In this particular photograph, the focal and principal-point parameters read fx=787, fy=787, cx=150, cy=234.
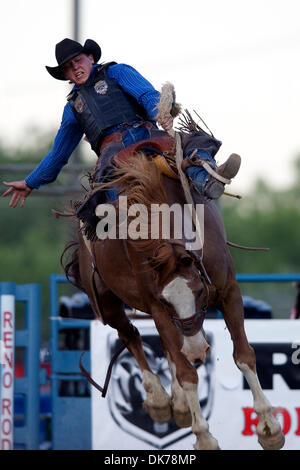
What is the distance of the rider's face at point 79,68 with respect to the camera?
493cm

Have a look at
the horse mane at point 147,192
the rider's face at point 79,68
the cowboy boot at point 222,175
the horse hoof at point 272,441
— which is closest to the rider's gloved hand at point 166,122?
the horse mane at point 147,192

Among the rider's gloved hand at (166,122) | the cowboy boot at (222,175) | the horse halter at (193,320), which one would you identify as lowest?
the horse halter at (193,320)

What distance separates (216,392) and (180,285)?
2756mm

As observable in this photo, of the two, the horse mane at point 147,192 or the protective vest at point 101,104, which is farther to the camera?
the protective vest at point 101,104

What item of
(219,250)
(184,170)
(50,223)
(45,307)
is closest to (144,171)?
(184,170)

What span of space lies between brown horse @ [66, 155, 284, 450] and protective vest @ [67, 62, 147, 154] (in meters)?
0.48

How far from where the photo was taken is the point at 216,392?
662cm

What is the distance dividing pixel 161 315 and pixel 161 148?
3.20ft

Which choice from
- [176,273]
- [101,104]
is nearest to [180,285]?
[176,273]

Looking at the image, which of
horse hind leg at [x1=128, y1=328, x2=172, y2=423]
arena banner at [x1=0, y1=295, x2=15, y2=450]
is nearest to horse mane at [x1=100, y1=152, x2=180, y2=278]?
horse hind leg at [x1=128, y1=328, x2=172, y2=423]

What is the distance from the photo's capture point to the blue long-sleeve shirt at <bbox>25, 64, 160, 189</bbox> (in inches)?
190

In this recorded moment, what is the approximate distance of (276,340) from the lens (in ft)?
21.9

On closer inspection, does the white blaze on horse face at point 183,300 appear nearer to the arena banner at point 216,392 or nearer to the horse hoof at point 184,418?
the horse hoof at point 184,418

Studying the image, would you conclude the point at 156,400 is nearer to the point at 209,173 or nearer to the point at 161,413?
the point at 161,413
